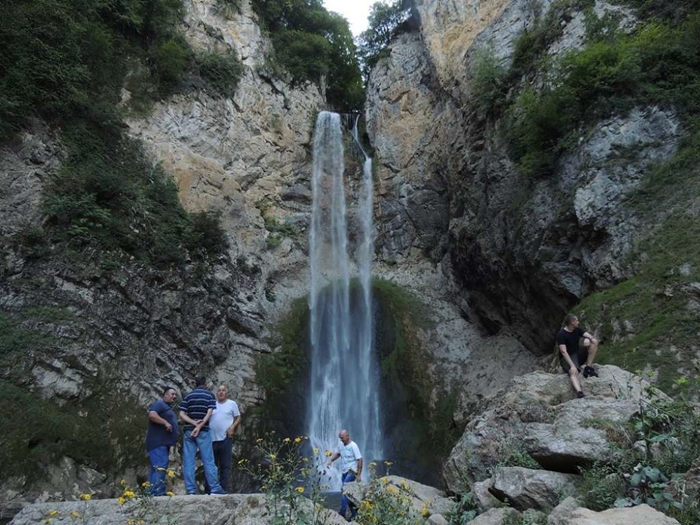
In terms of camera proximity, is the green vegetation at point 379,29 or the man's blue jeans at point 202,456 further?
the green vegetation at point 379,29

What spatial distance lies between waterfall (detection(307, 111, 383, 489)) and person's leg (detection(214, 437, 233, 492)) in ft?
24.8

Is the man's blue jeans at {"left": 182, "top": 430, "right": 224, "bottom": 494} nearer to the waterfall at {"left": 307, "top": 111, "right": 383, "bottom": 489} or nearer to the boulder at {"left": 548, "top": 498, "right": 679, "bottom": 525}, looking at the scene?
the boulder at {"left": 548, "top": 498, "right": 679, "bottom": 525}

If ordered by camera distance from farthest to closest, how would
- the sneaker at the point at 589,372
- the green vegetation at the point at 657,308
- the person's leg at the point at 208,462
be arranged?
1. the green vegetation at the point at 657,308
2. the sneaker at the point at 589,372
3. the person's leg at the point at 208,462

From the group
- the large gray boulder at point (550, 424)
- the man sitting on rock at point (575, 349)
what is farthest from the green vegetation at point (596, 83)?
the large gray boulder at point (550, 424)

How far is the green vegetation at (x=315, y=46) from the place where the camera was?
75.7ft

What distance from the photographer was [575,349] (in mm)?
6535

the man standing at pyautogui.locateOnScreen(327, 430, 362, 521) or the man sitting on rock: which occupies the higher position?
the man sitting on rock

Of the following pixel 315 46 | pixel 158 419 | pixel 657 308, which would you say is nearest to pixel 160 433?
pixel 158 419

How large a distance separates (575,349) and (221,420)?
4879 millimetres

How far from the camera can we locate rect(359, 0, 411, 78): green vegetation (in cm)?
2520

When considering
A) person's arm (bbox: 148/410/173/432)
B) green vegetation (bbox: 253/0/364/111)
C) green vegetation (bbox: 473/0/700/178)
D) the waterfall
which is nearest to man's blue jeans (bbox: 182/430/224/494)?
person's arm (bbox: 148/410/173/432)

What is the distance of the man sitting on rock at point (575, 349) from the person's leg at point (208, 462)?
463 cm

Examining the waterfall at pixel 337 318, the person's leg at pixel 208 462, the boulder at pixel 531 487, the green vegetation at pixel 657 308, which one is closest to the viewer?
the boulder at pixel 531 487

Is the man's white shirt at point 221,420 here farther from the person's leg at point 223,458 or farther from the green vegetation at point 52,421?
the green vegetation at point 52,421
